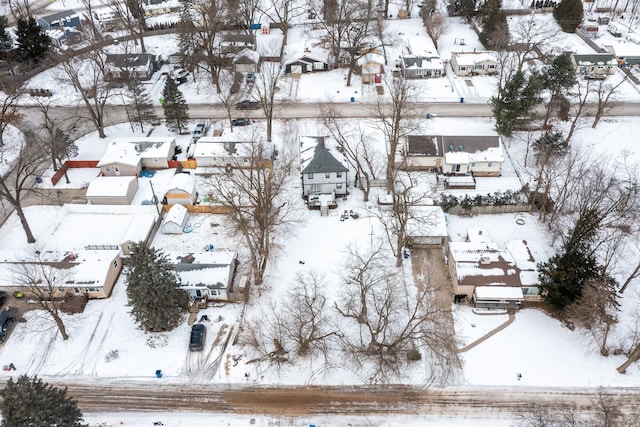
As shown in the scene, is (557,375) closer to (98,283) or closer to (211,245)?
(211,245)

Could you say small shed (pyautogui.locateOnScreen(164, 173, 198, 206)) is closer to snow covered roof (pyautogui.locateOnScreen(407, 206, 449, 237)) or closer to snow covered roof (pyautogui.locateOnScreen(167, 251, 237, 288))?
snow covered roof (pyautogui.locateOnScreen(167, 251, 237, 288))

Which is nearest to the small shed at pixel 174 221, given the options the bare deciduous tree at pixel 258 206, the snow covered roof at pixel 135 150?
the bare deciduous tree at pixel 258 206

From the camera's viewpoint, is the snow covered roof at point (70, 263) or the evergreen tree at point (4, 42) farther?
the evergreen tree at point (4, 42)

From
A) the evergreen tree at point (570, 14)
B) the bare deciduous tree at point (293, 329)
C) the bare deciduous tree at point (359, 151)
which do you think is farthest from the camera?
the evergreen tree at point (570, 14)

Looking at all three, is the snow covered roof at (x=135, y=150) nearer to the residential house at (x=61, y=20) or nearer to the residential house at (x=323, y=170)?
the residential house at (x=323, y=170)

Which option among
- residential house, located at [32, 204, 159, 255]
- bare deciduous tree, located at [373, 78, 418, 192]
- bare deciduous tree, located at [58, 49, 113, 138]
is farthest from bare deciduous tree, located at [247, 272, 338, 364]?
bare deciduous tree, located at [58, 49, 113, 138]

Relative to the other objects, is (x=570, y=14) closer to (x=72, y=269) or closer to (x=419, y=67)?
(x=419, y=67)
